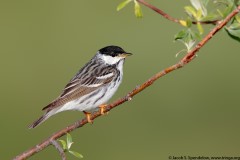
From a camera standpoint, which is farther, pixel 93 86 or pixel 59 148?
pixel 93 86

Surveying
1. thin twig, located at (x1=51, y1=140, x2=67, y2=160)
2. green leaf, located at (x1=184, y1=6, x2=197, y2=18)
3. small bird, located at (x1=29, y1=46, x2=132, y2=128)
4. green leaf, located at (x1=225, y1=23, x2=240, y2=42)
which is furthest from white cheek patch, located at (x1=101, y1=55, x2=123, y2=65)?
green leaf, located at (x1=225, y1=23, x2=240, y2=42)

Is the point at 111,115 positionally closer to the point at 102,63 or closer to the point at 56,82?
the point at 56,82

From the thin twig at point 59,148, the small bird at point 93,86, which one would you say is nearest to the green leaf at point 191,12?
the thin twig at point 59,148

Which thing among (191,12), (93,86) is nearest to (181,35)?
(191,12)

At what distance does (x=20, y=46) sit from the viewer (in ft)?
56.6

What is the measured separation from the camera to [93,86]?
734cm

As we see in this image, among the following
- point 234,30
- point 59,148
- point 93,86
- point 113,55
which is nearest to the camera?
point 234,30

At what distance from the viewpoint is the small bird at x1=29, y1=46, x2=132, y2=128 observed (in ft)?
23.0

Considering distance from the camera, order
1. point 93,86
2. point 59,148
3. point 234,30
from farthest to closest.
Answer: point 93,86
point 59,148
point 234,30

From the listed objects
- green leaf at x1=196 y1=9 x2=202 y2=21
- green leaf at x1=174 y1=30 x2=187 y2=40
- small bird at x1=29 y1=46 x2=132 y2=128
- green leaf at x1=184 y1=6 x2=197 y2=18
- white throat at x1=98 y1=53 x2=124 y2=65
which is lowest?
green leaf at x1=174 y1=30 x2=187 y2=40


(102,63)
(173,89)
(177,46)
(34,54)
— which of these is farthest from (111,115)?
(102,63)

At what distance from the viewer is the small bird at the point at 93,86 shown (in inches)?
275

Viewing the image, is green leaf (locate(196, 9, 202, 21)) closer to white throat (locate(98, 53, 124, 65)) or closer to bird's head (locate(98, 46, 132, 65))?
bird's head (locate(98, 46, 132, 65))

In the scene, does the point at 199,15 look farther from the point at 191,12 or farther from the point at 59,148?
the point at 59,148
